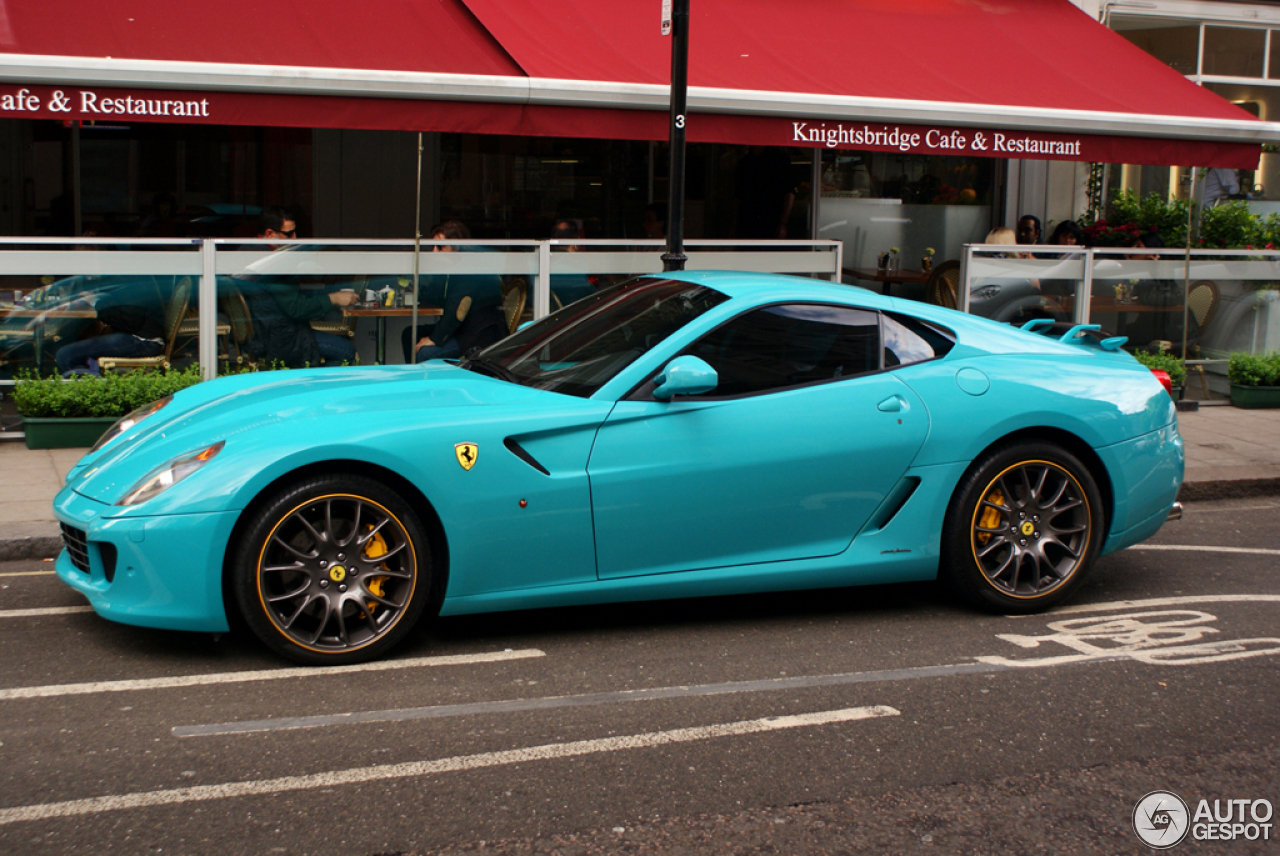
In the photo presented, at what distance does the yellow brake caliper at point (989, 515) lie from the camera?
5.38 metres

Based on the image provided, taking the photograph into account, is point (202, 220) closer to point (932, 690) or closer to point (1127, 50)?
point (1127, 50)

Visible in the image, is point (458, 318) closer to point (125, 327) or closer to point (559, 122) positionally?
point (559, 122)

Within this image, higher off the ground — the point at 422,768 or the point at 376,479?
the point at 376,479

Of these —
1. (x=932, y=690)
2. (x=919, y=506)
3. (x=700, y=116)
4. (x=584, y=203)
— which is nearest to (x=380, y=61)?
(x=700, y=116)

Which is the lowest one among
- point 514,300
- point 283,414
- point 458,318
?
point 283,414

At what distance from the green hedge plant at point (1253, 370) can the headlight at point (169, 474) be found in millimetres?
10154

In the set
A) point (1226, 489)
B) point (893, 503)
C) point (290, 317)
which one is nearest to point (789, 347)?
point (893, 503)

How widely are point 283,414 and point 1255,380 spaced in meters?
9.95

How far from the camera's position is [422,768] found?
377cm

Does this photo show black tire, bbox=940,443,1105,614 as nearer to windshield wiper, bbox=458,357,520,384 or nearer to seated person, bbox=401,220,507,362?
windshield wiper, bbox=458,357,520,384

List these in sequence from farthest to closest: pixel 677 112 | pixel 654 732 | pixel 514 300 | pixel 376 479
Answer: pixel 514 300
pixel 677 112
pixel 376 479
pixel 654 732

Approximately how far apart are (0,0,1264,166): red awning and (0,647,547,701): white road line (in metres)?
5.29

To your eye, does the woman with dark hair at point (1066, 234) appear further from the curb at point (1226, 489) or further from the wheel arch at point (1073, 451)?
the wheel arch at point (1073, 451)

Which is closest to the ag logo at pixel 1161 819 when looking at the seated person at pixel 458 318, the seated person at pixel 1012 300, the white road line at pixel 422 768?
the white road line at pixel 422 768
